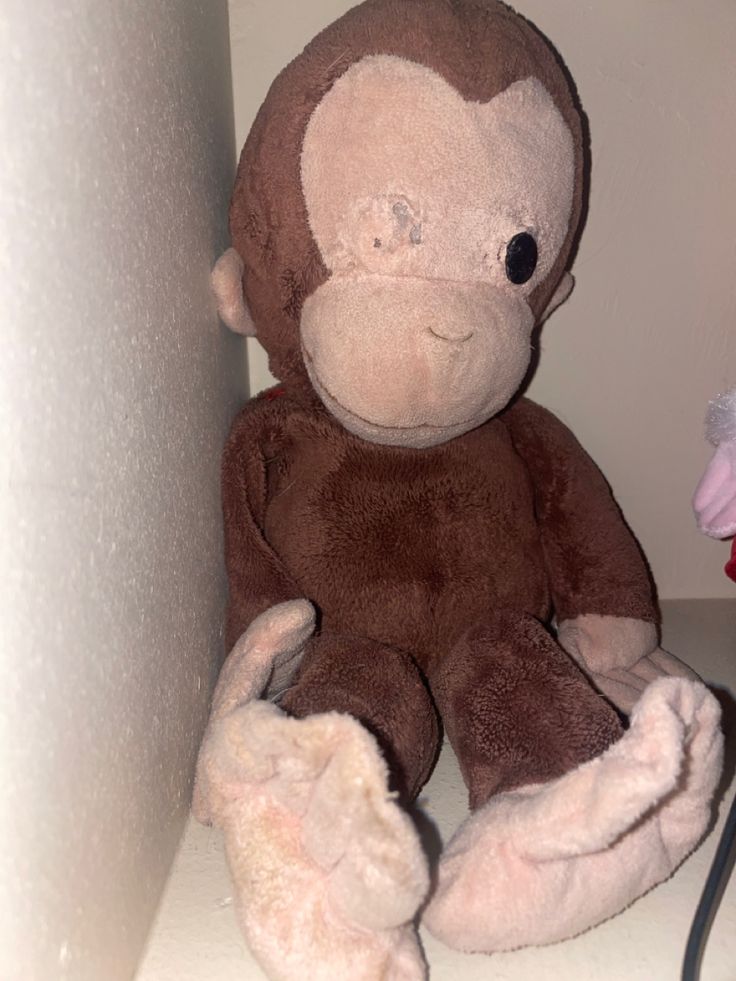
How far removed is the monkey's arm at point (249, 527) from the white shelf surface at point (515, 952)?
166 mm

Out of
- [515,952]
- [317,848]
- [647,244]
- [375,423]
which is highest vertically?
[647,244]

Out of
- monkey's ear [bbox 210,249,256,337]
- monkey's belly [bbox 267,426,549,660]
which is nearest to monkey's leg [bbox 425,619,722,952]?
monkey's belly [bbox 267,426,549,660]

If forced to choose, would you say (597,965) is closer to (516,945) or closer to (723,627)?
(516,945)

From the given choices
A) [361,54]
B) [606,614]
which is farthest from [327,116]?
[606,614]

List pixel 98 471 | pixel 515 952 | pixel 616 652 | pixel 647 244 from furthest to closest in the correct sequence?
pixel 647 244 → pixel 616 652 → pixel 515 952 → pixel 98 471

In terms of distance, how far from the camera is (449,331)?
2.08 feet

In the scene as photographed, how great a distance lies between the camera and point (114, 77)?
19.9 inches

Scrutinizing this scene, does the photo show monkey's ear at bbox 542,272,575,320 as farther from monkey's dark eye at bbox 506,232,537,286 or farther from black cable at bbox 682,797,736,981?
black cable at bbox 682,797,736,981

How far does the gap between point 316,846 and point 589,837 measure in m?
0.15

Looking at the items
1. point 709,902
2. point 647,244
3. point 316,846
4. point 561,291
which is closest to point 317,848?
point 316,846

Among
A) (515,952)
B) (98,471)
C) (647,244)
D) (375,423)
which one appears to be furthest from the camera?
(647,244)

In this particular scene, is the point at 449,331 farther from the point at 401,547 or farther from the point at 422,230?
the point at 401,547

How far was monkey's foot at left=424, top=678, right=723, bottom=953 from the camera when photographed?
0.50 m

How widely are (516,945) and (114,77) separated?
540mm
